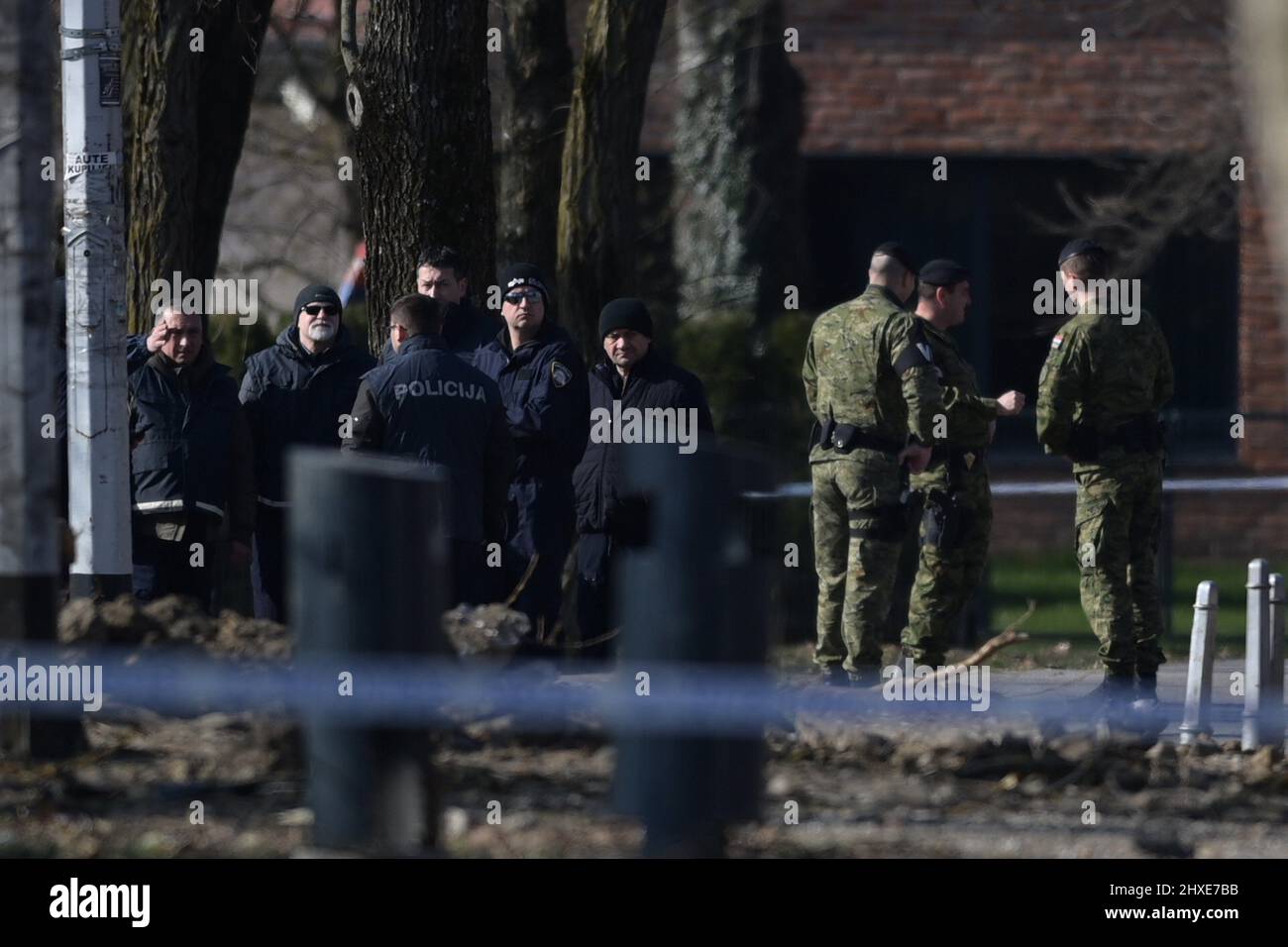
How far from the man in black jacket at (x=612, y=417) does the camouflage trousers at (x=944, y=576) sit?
3.50 feet

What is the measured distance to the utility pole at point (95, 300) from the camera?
24.6 ft

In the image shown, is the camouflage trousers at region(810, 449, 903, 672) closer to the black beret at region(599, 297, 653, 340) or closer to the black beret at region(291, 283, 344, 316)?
the black beret at region(599, 297, 653, 340)

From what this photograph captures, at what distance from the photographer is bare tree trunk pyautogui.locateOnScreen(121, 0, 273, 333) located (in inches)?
439

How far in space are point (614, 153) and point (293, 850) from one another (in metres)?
7.24

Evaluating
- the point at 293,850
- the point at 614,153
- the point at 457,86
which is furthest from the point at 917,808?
the point at 614,153

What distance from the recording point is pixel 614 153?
1159 cm

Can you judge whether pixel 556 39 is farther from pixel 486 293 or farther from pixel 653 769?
pixel 653 769

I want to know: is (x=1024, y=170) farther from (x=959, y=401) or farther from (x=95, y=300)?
(x=95, y=300)

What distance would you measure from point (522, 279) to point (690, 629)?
584 centimetres

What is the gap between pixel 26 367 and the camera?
6.20 metres
